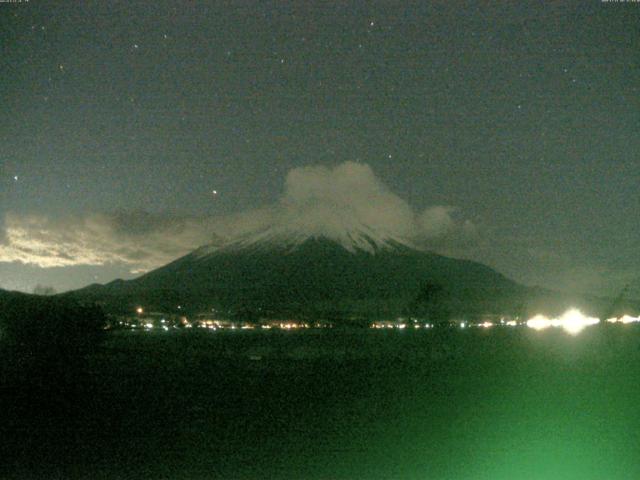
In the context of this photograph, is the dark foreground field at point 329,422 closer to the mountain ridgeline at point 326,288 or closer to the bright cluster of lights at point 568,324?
the bright cluster of lights at point 568,324

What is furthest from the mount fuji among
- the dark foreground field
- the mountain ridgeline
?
the dark foreground field

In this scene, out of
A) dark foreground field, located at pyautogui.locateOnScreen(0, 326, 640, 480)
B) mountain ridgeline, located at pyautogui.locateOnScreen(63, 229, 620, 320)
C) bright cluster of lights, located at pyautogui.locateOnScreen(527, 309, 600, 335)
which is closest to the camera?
dark foreground field, located at pyautogui.locateOnScreen(0, 326, 640, 480)

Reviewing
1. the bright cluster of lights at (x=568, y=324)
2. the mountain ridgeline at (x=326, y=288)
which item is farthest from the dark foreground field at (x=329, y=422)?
the mountain ridgeline at (x=326, y=288)

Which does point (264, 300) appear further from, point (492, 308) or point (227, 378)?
point (227, 378)

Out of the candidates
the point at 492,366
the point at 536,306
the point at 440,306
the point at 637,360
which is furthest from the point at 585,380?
the point at 536,306

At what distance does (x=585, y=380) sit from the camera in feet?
66.1

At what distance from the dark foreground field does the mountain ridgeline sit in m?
78.3

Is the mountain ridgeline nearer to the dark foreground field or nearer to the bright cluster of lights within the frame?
the bright cluster of lights

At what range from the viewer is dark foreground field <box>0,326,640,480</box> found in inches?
429

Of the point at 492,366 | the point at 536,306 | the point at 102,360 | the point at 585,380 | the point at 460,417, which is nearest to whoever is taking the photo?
the point at 460,417

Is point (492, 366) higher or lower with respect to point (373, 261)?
lower

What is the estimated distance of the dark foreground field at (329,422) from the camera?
10.9 m

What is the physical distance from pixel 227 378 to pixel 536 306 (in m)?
119

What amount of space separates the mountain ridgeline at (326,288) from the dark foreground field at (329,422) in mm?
78311
